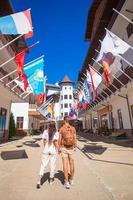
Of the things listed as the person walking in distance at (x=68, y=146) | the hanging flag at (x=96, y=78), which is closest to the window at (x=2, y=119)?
the hanging flag at (x=96, y=78)

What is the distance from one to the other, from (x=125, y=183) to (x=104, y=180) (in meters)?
0.64

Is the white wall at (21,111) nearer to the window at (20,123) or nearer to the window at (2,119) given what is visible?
the window at (20,123)

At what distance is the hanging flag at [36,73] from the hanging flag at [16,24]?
4.27 metres

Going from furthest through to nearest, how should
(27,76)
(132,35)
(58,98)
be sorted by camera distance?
1. (58,98)
2. (132,35)
3. (27,76)

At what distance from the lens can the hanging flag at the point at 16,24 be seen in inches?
413

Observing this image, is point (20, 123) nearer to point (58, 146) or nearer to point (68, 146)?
point (58, 146)

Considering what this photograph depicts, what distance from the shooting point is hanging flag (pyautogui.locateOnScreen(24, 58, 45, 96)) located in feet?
50.5

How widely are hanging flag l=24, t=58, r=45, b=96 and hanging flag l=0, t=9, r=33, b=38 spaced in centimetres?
427

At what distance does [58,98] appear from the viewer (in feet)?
260

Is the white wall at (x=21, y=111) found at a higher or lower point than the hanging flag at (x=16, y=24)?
lower

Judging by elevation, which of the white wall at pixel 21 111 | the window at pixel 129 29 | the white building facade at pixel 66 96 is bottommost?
the white wall at pixel 21 111

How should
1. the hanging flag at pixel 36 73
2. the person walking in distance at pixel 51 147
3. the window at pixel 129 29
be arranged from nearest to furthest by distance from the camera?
1. the person walking in distance at pixel 51 147
2. the hanging flag at pixel 36 73
3. the window at pixel 129 29

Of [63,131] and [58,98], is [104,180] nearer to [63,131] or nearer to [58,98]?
[63,131]

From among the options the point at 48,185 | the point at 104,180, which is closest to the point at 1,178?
the point at 48,185
